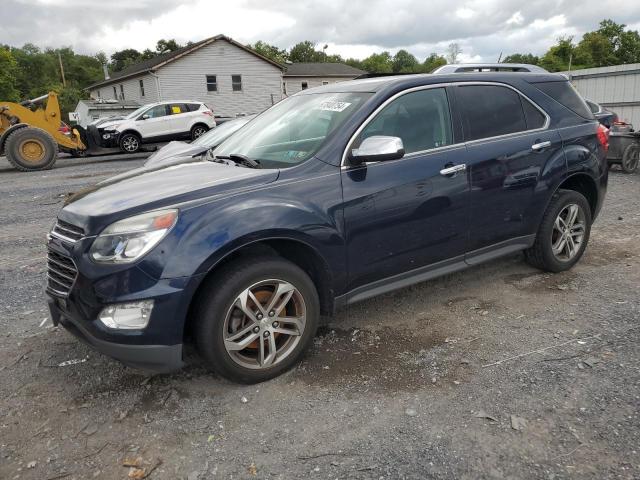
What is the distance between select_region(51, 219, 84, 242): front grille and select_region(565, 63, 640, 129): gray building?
47.7 ft

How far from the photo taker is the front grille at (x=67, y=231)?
9.25 feet

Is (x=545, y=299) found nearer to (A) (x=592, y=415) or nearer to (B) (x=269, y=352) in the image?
(A) (x=592, y=415)

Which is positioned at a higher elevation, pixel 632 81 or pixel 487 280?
pixel 632 81

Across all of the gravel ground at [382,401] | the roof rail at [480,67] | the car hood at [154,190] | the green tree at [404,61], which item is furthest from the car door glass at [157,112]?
the green tree at [404,61]

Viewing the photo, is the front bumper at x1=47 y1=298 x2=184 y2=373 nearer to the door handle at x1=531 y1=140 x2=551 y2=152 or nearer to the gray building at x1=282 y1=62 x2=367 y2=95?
the door handle at x1=531 y1=140 x2=551 y2=152

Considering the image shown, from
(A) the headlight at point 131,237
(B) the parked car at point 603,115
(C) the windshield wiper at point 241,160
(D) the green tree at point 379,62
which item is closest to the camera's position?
(A) the headlight at point 131,237

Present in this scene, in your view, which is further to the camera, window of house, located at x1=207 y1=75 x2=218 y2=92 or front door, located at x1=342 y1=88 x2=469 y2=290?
window of house, located at x1=207 y1=75 x2=218 y2=92

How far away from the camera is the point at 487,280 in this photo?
464cm

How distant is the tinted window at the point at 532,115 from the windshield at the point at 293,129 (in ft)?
5.18

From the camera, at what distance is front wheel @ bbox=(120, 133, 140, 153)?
58.1ft

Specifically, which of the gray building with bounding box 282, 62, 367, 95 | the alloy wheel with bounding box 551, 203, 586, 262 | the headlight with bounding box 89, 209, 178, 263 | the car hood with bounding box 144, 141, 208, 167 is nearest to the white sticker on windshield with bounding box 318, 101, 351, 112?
the headlight with bounding box 89, 209, 178, 263

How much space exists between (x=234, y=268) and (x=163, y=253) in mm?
416

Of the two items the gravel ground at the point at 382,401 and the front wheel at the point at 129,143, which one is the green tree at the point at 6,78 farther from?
the gravel ground at the point at 382,401

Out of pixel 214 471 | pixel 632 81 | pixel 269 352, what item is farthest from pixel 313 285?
pixel 632 81
